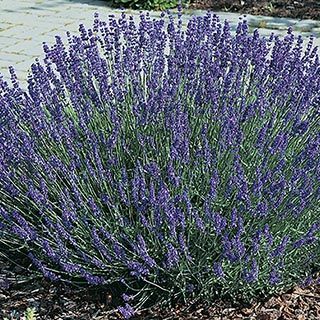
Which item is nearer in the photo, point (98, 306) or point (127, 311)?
point (127, 311)

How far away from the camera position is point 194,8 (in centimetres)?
880

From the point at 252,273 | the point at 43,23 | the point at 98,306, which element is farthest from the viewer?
the point at 43,23

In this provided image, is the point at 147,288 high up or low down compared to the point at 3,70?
up

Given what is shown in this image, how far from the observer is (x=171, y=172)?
2.94 metres

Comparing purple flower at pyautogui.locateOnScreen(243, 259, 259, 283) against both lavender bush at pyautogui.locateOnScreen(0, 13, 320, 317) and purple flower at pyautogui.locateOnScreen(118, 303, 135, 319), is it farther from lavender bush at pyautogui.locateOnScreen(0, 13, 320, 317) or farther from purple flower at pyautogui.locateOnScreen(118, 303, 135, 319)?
purple flower at pyautogui.locateOnScreen(118, 303, 135, 319)

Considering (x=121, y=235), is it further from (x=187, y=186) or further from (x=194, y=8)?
(x=194, y=8)

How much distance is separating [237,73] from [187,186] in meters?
0.85

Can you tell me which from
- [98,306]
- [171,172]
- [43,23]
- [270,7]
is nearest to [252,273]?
[171,172]

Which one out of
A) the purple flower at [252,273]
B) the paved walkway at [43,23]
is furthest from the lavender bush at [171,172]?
the paved walkway at [43,23]

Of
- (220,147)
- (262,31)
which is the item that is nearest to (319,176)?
(220,147)

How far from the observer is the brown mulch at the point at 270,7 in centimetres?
849

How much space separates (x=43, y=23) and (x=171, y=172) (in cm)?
572

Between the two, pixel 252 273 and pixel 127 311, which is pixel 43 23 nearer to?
pixel 127 311

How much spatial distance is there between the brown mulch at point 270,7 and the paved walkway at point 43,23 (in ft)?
0.68
